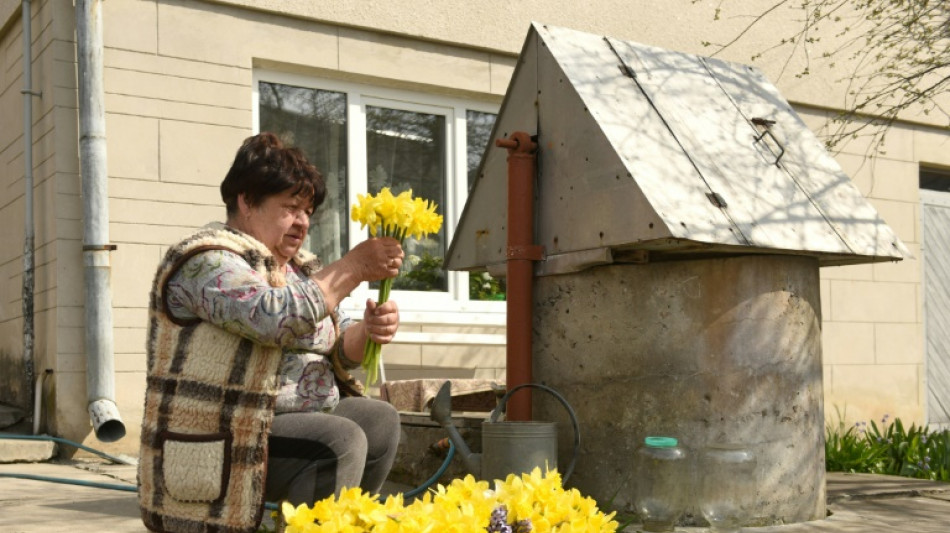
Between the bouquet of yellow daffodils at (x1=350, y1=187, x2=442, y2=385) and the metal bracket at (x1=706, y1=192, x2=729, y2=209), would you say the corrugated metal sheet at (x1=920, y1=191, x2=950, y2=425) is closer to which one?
the metal bracket at (x1=706, y1=192, x2=729, y2=209)

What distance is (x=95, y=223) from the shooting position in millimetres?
5711

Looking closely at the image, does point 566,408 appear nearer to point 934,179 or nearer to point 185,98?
point 185,98

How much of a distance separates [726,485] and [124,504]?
7.51 feet

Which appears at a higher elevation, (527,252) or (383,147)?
(383,147)

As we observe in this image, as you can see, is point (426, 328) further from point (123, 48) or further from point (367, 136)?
point (123, 48)

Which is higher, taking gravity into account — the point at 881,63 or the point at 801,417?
the point at 881,63

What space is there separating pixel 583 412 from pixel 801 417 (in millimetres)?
791

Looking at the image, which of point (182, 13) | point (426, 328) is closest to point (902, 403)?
point (426, 328)

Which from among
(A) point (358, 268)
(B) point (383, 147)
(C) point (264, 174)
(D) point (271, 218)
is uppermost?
(B) point (383, 147)

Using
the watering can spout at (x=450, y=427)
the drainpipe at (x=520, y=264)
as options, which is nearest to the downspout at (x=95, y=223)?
the watering can spout at (x=450, y=427)

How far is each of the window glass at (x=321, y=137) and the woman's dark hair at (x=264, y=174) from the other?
3.76 m

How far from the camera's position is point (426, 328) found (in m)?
6.81

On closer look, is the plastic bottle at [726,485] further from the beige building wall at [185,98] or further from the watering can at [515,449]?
the beige building wall at [185,98]

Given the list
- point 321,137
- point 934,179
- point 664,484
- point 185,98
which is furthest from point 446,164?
point 934,179
